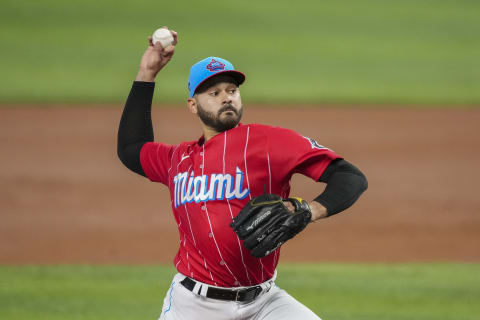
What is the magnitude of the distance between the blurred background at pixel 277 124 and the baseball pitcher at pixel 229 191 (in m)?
2.41

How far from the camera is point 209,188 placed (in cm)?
400

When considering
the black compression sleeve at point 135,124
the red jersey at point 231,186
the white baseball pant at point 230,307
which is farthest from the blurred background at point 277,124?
the red jersey at point 231,186

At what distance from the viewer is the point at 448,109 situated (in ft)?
47.1

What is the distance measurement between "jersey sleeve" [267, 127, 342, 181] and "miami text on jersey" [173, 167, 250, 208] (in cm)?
21

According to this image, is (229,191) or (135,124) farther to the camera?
(135,124)

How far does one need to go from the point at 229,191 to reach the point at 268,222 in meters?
0.49

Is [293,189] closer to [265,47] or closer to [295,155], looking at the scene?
[295,155]

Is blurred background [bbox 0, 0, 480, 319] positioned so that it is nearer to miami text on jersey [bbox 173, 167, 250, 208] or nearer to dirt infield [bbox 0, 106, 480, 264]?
dirt infield [bbox 0, 106, 480, 264]

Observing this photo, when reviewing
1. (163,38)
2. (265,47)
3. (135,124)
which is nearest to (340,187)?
(135,124)

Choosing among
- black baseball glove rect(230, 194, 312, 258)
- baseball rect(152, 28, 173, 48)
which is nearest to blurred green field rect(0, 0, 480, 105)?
baseball rect(152, 28, 173, 48)

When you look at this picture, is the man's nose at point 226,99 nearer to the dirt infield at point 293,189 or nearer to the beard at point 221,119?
the beard at point 221,119

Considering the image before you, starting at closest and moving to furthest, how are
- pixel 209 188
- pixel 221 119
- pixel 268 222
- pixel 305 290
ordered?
pixel 268 222 < pixel 209 188 < pixel 221 119 < pixel 305 290

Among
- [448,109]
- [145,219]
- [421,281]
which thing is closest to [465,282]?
[421,281]

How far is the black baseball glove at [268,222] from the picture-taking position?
3.51m
